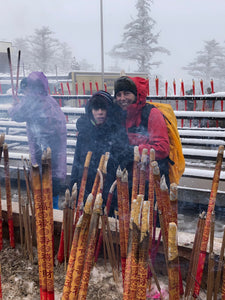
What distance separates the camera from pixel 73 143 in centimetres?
518

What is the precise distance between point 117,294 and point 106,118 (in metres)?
1.32

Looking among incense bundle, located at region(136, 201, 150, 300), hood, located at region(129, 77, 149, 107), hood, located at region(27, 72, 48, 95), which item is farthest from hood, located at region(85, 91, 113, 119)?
incense bundle, located at region(136, 201, 150, 300)

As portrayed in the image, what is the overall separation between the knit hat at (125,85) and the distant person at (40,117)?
1224 mm

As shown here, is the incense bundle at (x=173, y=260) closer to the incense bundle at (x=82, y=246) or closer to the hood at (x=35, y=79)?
the incense bundle at (x=82, y=246)

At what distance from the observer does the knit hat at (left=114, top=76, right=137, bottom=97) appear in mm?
1959

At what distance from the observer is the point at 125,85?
196 cm

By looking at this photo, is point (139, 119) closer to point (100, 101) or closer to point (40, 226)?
point (100, 101)

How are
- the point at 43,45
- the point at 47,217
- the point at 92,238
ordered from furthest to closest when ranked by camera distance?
the point at 43,45
the point at 47,217
the point at 92,238

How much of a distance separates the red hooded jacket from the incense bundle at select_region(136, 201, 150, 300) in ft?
4.07

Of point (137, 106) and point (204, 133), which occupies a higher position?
point (137, 106)

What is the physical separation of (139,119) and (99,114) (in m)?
0.34

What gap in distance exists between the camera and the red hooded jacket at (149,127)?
1922mm

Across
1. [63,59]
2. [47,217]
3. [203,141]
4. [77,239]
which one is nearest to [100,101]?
[47,217]

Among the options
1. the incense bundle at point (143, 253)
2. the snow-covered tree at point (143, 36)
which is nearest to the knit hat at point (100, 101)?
the incense bundle at point (143, 253)
